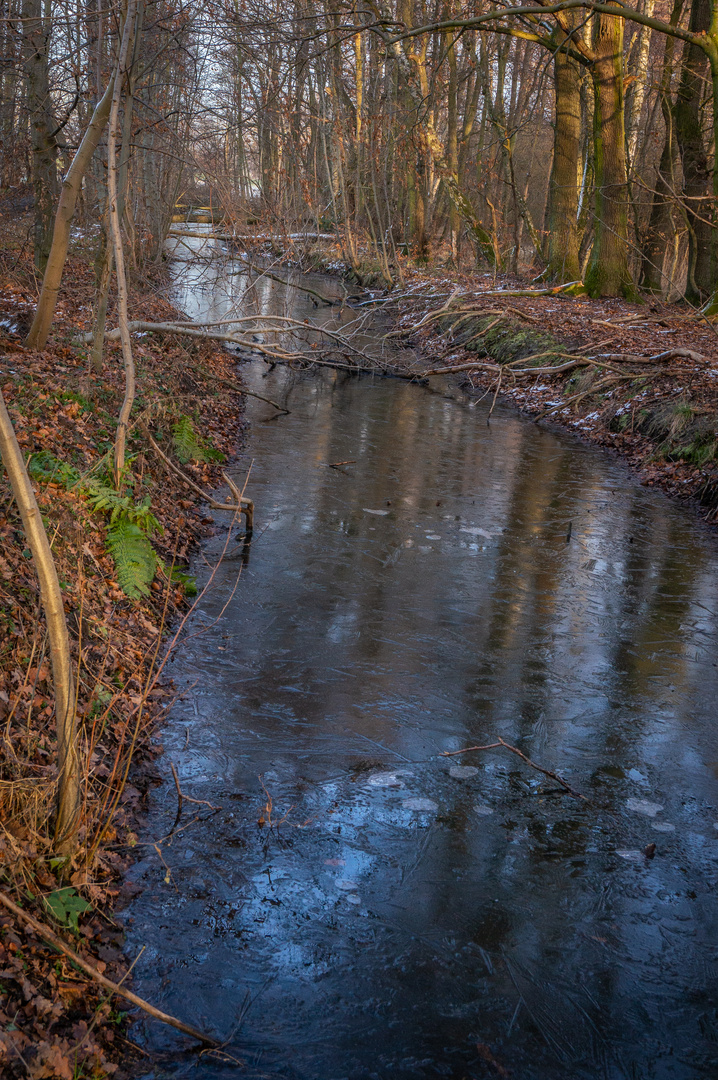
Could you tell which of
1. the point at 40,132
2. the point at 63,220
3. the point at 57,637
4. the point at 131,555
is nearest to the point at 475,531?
the point at 131,555

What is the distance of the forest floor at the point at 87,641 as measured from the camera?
11.2 feet

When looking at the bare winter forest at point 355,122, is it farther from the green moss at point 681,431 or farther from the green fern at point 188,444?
the green moss at point 681,431

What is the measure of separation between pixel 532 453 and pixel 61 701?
422 inches

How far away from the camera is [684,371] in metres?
13.6

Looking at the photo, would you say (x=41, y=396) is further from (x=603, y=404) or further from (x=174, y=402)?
(x=603, y=404)

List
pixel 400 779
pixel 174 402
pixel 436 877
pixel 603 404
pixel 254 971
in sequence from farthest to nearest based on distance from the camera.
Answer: pixel 603 404
pixel 174 402
pixel 400 779
pixel 436 877
pixel 254 971

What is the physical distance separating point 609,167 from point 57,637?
62.3ft

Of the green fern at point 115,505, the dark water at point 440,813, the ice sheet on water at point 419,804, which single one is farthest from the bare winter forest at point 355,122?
the ice sheet on water at point 419,804

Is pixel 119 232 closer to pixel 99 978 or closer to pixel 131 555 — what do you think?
pixel 131 555

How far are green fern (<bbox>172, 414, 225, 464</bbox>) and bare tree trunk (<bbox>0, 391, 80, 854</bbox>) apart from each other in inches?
266

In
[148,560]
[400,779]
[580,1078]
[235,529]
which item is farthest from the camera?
[235,529]

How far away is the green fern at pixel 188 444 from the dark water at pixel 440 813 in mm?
1400

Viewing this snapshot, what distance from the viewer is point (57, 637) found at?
11.7 ft

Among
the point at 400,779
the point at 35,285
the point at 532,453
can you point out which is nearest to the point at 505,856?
the point at 400,779
